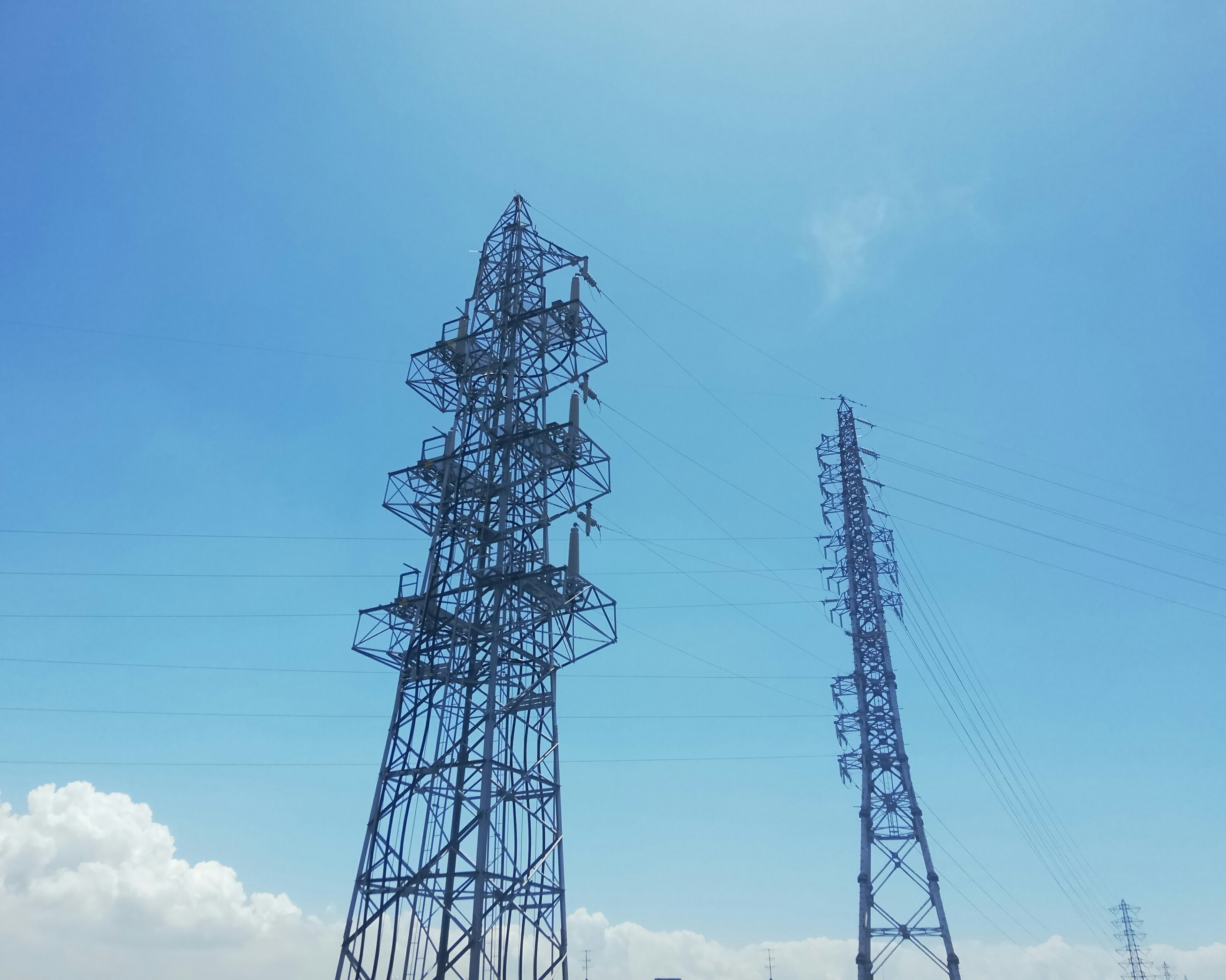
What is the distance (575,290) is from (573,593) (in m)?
11.6

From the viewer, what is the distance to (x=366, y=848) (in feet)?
80.0

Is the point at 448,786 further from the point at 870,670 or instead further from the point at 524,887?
the point at 870,670

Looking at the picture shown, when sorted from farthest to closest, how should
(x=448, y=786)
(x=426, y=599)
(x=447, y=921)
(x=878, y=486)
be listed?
(x=878, y=486), (x=426, y=599), (x=448, y=786), (x=447, y=921)

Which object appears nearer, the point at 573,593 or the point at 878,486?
the point at 573,593

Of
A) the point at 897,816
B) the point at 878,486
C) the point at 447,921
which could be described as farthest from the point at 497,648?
the point at 878,486

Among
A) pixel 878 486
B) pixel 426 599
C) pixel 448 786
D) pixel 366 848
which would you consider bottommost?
pixel 366 848

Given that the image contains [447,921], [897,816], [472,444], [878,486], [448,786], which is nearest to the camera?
[447,921]

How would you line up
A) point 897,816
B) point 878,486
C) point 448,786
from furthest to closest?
point 878,486 < point 897,816 < point 448,786

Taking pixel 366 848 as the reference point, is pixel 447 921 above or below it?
below

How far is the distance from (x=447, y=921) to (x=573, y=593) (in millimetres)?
9709

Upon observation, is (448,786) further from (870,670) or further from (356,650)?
(870,670)

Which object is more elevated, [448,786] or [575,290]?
[575,290]

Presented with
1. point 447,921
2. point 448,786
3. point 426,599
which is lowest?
point 447,921

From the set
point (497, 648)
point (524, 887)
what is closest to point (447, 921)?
point (524, 887)
